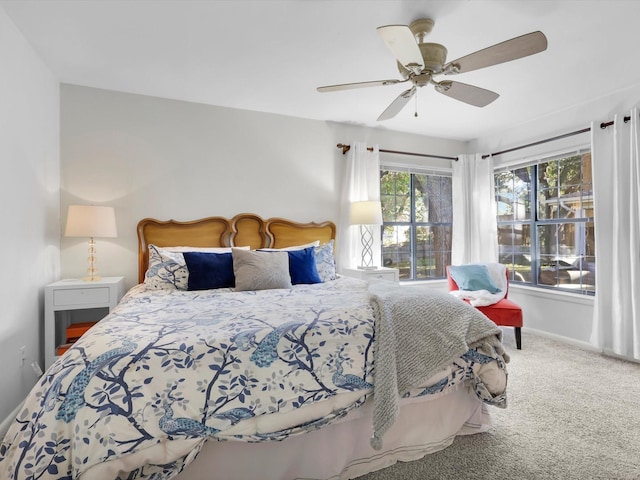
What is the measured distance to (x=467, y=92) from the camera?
Result: 2402mm

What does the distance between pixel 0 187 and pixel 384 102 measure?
3.15 metres

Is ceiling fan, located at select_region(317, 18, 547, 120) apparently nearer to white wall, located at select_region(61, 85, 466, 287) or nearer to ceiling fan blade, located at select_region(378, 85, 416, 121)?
ceiling fan blade, located at select_region(378, 85, 416, 121)

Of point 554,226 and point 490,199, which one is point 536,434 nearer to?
point 554,226

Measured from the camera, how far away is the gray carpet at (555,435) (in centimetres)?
175

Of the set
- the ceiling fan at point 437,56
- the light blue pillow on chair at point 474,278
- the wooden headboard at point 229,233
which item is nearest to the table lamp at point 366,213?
the wooden headboard at point 229,233

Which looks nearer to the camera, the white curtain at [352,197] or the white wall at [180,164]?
the white wall at [180,164]

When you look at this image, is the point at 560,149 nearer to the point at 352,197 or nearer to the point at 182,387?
the point at 352,197

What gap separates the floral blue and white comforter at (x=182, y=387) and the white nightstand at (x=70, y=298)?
3.96 feet

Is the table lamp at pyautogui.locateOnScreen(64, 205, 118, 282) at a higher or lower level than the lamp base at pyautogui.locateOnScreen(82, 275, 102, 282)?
higher

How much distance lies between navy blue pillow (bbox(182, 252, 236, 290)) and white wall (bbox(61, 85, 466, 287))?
95 centimetres

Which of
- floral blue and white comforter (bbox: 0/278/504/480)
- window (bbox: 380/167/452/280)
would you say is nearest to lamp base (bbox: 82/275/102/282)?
floral blue and white comforter (bbox: 0/278/504/480)

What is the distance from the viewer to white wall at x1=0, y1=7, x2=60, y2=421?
7.31 feet

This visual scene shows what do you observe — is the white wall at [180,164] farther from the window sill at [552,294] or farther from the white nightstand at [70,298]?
the window sill at [552,294]

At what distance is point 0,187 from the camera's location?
2162 millimetres
